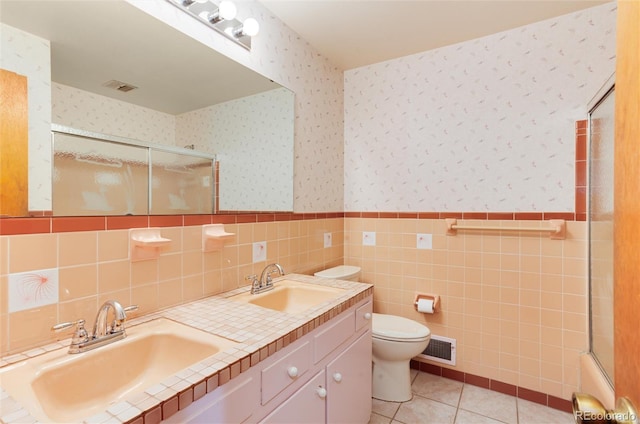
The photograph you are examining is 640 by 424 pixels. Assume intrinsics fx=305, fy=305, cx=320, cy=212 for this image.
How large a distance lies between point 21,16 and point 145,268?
33.8 inches

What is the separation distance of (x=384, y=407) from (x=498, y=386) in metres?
0.81

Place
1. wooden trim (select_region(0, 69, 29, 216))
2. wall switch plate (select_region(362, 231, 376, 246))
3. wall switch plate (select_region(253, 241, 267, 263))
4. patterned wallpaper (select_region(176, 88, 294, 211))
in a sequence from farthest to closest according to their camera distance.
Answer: wall switch plate (select_region(362, 231, 376, 246)) → wall switch plate (select_region(253, 241, 267, 263)) → patterned wallpaper (select_region(176, 88, 294, 211)) → wooden trim (select_region(0, 69, 29, 216))

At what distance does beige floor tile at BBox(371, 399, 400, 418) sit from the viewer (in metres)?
1.83

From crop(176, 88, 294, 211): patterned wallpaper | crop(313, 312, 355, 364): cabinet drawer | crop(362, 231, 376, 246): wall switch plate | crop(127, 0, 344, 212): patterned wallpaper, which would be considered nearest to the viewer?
crop(313, 312, 355, 364): cabinet drawer

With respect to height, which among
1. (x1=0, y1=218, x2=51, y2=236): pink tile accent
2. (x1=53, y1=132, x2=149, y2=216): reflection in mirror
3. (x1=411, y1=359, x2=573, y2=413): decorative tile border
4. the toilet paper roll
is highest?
(x1=53, y1=132, x2=149, y2=216): reflection in mirror

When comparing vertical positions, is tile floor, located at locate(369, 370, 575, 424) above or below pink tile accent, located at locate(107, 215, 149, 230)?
below

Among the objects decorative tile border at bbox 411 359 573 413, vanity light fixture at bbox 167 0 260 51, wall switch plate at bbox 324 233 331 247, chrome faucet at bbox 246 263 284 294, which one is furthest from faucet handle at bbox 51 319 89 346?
decorative tile border at bbox 411 359 573 413

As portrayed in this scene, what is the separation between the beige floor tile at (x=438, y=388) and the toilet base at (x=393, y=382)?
149 mm

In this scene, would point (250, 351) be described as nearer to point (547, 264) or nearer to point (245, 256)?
point (245, 256)

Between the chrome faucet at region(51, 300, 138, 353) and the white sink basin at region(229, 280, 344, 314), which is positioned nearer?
the chrome faucet at region(51, 300, 138, 353)

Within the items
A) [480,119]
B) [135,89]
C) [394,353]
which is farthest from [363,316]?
[480,119]

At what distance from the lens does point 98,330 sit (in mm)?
943

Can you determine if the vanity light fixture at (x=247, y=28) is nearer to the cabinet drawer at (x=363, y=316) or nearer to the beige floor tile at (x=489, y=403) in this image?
the cabinet drawer at (x=363, y=316)

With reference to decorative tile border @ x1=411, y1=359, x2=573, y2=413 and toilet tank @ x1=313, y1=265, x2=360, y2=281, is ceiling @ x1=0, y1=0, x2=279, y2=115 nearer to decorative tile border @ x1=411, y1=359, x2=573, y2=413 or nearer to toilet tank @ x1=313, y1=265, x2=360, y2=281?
toilet tank @ x1=313, y1=265, x2=360, y2=281
